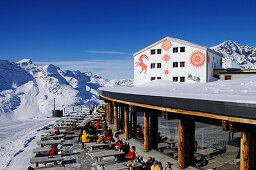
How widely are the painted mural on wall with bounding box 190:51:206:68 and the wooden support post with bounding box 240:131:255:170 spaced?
68.7ft

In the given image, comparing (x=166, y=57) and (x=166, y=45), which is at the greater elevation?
(x=166, y=45)

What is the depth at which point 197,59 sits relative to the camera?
2578cm

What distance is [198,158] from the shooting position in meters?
11.2

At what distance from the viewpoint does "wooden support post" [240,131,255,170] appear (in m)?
5.30

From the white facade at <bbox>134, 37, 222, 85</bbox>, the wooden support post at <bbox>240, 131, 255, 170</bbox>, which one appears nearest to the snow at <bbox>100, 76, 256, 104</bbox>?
the wooden support post at <bbox>240, 131, 255, 170</bbox>

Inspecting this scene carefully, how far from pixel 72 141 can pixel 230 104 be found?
11.7m

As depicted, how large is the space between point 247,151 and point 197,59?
850 inches

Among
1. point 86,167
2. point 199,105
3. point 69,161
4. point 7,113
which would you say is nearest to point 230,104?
point 199,105

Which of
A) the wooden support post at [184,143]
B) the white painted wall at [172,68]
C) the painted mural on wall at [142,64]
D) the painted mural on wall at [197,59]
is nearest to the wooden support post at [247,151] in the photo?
the wooden support post at [184,143]

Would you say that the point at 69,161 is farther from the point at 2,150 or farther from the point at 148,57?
the point at 148,57

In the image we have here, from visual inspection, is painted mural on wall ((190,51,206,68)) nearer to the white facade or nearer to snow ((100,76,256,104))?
the white facade

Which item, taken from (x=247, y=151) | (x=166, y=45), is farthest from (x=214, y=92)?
(x=166, y=45)

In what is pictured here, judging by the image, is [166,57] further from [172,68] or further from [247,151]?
[247,151]

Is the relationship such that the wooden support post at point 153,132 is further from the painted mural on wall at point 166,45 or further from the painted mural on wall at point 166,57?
the painted mural on wall at point 166,45
